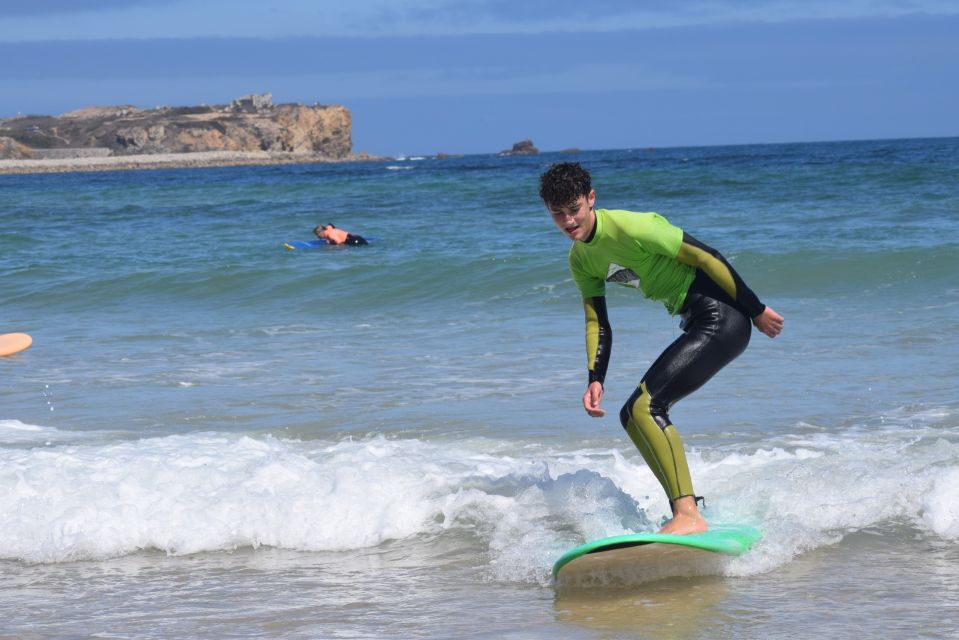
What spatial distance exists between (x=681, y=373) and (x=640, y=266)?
46cm

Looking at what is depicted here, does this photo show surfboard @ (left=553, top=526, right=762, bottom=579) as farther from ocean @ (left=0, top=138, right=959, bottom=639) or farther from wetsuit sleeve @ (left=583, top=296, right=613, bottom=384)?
wetsuit sleeve @ (left=583, top=296, right=613, bottom=384)

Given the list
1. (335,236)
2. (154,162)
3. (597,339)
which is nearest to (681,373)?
(597,339)

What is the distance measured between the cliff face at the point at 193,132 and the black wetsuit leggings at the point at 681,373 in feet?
464

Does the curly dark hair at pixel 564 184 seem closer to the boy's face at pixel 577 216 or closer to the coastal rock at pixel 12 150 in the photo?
the boy's face at pixel 577 216

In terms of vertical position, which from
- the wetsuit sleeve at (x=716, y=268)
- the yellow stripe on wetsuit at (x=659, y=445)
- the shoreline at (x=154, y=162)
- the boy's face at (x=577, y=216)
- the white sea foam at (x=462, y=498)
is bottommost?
the white sea foam at (x=462, y=498)

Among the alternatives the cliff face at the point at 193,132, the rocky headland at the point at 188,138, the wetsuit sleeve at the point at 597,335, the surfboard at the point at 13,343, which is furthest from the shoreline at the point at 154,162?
the wetsuit sleeve at the point at 597,335

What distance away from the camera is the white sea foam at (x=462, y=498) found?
565 cm

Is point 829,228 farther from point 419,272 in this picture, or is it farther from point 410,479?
point 410,479

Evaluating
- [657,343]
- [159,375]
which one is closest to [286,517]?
[159,375]

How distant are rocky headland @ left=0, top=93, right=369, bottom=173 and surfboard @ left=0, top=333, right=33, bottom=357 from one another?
116 m

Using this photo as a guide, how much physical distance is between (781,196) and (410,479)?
24.5 m

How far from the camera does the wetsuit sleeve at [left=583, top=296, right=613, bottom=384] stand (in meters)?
5.19

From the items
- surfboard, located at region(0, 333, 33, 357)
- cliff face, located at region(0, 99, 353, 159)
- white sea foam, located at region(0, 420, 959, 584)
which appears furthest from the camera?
cliff face, located at region(0, 99, 353, 159)

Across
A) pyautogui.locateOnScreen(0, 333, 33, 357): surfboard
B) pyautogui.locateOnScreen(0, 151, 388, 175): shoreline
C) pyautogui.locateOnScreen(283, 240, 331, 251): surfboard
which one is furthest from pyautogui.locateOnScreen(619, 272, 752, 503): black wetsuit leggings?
pyautogui.locateOnScreen(0, 151, 388, 175): shoreline
